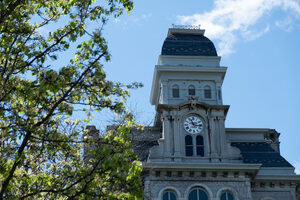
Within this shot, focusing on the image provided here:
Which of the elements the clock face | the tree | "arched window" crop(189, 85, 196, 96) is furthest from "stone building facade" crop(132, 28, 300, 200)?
the tree

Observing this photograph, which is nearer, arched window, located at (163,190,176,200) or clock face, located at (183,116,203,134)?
arched window, located at (163,190,176,200)

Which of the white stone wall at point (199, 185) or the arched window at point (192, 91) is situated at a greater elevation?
the arched window at point (192, 91)

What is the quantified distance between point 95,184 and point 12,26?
14.6 ft

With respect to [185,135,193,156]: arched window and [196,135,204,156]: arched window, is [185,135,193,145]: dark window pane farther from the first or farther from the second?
[196,135,204,156]: arched window

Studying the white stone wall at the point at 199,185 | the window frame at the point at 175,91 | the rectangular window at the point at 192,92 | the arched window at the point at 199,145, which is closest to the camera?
the white stone wall at the point at 199,185

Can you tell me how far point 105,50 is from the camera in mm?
13828

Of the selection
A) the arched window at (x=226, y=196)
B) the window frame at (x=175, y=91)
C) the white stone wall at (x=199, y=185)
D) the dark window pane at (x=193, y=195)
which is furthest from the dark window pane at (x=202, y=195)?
the window frame at (x=175, y=91)

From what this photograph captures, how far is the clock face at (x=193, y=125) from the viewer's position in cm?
3578

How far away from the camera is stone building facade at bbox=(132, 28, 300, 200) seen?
108 ft

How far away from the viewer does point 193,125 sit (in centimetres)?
3591

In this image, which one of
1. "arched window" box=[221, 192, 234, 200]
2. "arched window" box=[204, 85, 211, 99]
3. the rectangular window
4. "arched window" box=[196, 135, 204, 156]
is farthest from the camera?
"arched window" box=[204, 85, 211, 99]

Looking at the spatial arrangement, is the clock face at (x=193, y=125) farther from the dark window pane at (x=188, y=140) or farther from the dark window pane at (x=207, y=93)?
the dark window pane at (x=207, y=93)

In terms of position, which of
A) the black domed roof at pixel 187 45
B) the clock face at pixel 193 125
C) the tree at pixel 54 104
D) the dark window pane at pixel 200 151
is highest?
the black domed roof at pixel 187 45

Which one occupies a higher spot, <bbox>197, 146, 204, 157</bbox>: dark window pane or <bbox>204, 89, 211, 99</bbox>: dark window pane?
<bbox>204, 89, 211, 99</bbox>: dark window pane
